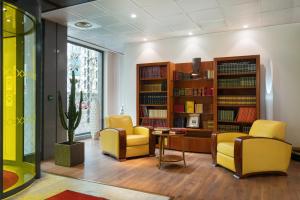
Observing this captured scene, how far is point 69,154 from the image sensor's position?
4.21 metres

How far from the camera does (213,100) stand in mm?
5402

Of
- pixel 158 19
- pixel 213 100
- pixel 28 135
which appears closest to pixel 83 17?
pixel 158 19

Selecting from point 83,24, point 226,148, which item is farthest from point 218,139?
point 83,24

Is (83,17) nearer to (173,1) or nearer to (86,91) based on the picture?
(173,1)

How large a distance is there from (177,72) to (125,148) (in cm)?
234

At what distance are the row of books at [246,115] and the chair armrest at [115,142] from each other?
2.45 meters

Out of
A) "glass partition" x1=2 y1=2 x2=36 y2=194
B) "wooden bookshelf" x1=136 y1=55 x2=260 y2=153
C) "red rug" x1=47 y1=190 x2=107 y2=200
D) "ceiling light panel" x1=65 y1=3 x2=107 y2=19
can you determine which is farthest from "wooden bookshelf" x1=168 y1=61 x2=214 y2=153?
"glass partition" x1=2 y1=2 x2=36 y2=194

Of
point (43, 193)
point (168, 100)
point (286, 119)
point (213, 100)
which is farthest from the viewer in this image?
point (168, 100)

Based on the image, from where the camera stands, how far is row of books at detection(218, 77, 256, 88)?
5054 mm

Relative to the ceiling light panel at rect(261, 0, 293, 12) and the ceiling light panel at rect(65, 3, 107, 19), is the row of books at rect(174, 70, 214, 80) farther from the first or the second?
the ceiling light panel at rect(65, 3, 107, 19)

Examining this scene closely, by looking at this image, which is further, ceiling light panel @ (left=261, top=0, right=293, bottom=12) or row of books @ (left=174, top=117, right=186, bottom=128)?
row of books @ (left=174, top=117, right=186, bottom=128)

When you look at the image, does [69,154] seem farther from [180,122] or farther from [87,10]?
[180,122]

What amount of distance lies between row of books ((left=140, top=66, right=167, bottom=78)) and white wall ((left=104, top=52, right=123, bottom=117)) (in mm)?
1973

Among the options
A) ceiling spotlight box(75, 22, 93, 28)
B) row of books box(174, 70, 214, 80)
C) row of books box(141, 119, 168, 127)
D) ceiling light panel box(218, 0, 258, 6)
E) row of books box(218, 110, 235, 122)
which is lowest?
row of books box(141, 119, 168, 127)
